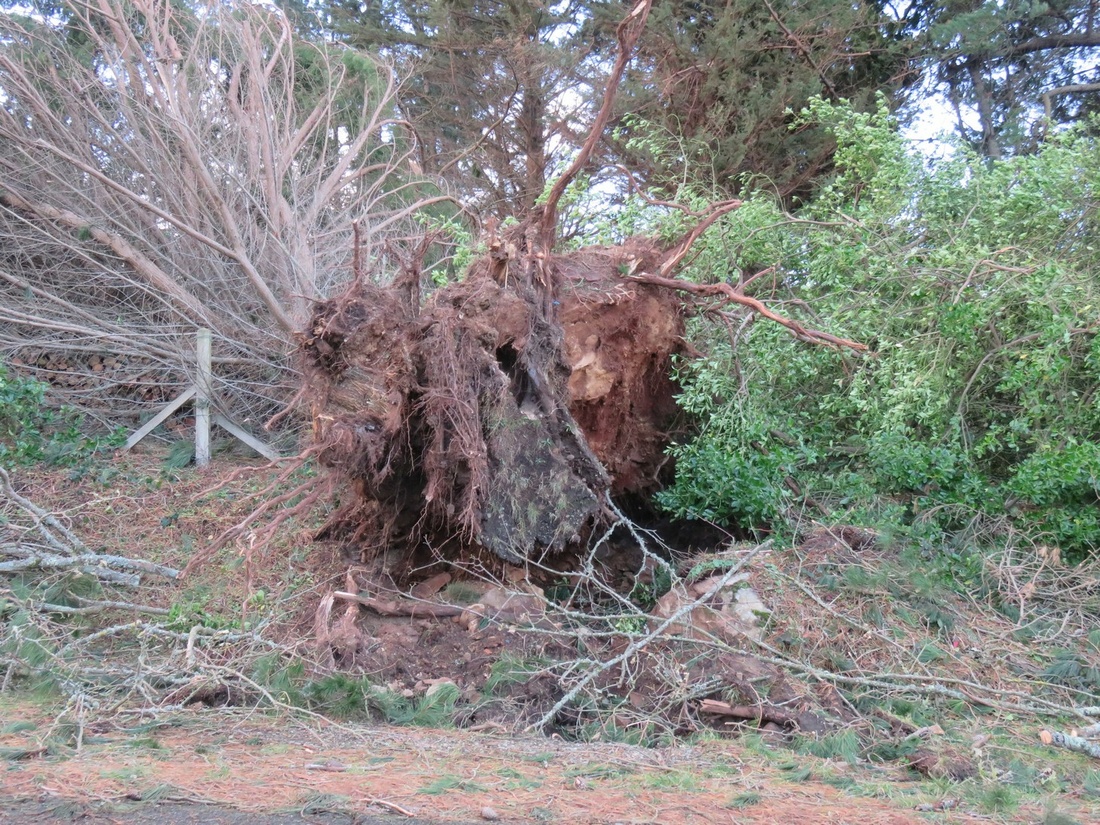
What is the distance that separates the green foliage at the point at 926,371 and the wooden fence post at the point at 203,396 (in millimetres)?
5529

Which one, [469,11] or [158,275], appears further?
[469,11]

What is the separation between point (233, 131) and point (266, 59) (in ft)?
4.68

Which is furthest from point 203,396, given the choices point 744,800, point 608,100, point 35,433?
point 744,800

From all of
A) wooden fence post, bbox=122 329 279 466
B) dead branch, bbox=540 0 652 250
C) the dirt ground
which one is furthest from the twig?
wooden fence post, bbox=122 329 279 466

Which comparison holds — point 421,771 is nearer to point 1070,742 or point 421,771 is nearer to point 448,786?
point 448,786

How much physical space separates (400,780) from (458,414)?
114 inches

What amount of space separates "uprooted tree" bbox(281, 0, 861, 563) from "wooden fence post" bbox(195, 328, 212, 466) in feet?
12.9

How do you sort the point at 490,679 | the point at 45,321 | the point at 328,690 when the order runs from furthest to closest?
the point at 45,321
the point at 490,679
the point at 328,690

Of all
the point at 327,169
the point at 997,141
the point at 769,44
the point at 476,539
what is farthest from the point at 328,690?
the point at 997,141

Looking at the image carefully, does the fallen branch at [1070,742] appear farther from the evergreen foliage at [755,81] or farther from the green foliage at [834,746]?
the evergreen foliage at [755,81]

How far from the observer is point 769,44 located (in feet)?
39.6

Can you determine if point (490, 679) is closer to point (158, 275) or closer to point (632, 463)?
point (632, 463)

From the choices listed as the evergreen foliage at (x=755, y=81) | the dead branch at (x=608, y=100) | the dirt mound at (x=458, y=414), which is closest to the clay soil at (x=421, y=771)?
the dirt mound at (x=458, y=414)

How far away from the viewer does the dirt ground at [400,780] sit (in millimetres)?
3229
